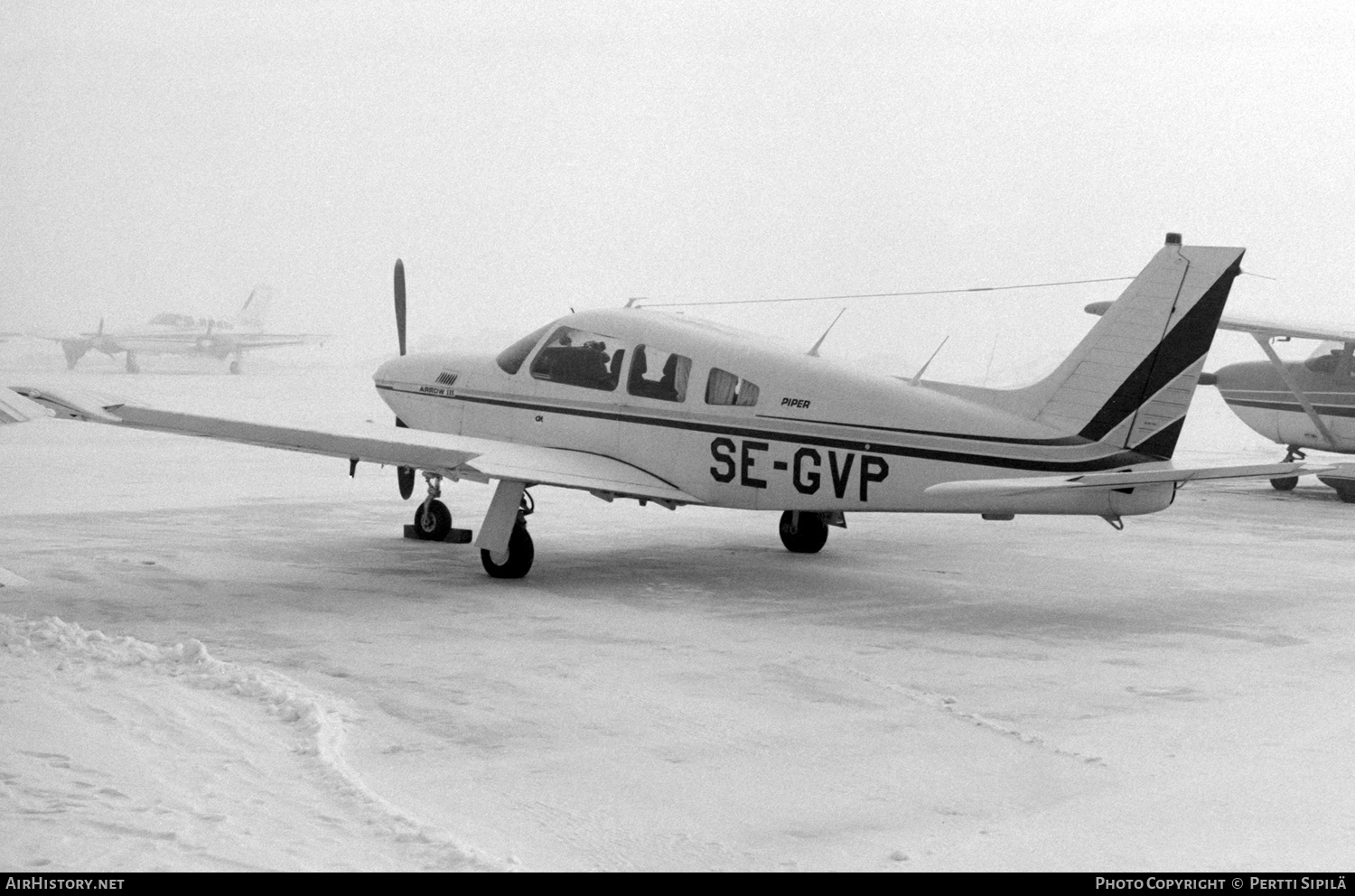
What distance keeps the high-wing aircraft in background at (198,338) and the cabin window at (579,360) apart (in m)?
35.7

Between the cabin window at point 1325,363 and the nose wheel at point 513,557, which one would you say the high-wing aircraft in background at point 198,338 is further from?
the nose wheel at point 513,557

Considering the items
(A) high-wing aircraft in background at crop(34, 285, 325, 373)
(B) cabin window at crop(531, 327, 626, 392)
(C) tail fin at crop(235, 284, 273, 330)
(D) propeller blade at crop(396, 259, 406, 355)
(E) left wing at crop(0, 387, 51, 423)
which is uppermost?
(D) propeller blade at crop(396, 259, 406, 355)

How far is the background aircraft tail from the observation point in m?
9.44

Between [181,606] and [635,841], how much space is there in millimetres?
4942

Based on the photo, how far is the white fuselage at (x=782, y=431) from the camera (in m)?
9.45

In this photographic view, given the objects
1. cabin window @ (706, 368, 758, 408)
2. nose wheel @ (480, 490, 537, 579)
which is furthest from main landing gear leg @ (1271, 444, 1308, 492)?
nose wheel @ (480, 490, 537, 579)

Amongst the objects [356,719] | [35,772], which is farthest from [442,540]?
[35,772]

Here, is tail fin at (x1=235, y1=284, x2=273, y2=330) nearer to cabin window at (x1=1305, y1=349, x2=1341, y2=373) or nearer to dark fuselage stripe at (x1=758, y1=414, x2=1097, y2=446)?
cabin window at (x1=1305, y1=349, x2=1341, y2=373)

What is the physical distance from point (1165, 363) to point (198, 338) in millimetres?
48926

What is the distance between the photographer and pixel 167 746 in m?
5.63

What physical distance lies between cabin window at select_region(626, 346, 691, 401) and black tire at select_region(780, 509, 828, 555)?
6.32 ft

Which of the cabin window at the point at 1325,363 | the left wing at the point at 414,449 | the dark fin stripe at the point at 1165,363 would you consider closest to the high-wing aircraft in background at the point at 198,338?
the cabin window at the point at 1325,363
